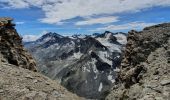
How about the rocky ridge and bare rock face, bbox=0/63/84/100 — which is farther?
the rocky ridge

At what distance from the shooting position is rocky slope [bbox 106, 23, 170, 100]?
49531 millimetres

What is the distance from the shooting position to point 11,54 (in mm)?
50312

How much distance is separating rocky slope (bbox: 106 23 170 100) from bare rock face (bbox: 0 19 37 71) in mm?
17326

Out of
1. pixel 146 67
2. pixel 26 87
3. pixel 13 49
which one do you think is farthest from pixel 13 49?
pixel 26 87

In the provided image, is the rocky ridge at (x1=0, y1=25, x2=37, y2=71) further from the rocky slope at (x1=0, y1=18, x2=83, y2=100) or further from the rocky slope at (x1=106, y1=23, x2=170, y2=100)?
the rocky slope at (x1=0, y1=18, x2=83, y2=100)

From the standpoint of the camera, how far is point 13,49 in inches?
2140

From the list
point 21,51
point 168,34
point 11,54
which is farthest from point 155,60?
point 11,54

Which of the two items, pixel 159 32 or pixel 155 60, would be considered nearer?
pixel 155 60

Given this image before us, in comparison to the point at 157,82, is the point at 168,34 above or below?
above

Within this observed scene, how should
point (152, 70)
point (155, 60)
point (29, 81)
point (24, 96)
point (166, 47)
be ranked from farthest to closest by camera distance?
point (166, 47)
point (155, 60)
point (152, 70)
point (29, 81)
point (24, 96)

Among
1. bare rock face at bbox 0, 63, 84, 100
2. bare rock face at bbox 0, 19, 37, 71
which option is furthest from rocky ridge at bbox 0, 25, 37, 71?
bare rock face at bbox 0, 63, 84, 100

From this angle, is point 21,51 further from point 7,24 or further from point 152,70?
point 152,70

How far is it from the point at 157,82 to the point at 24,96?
31512 mm

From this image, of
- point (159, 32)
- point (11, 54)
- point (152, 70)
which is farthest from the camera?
point (159, 32)
